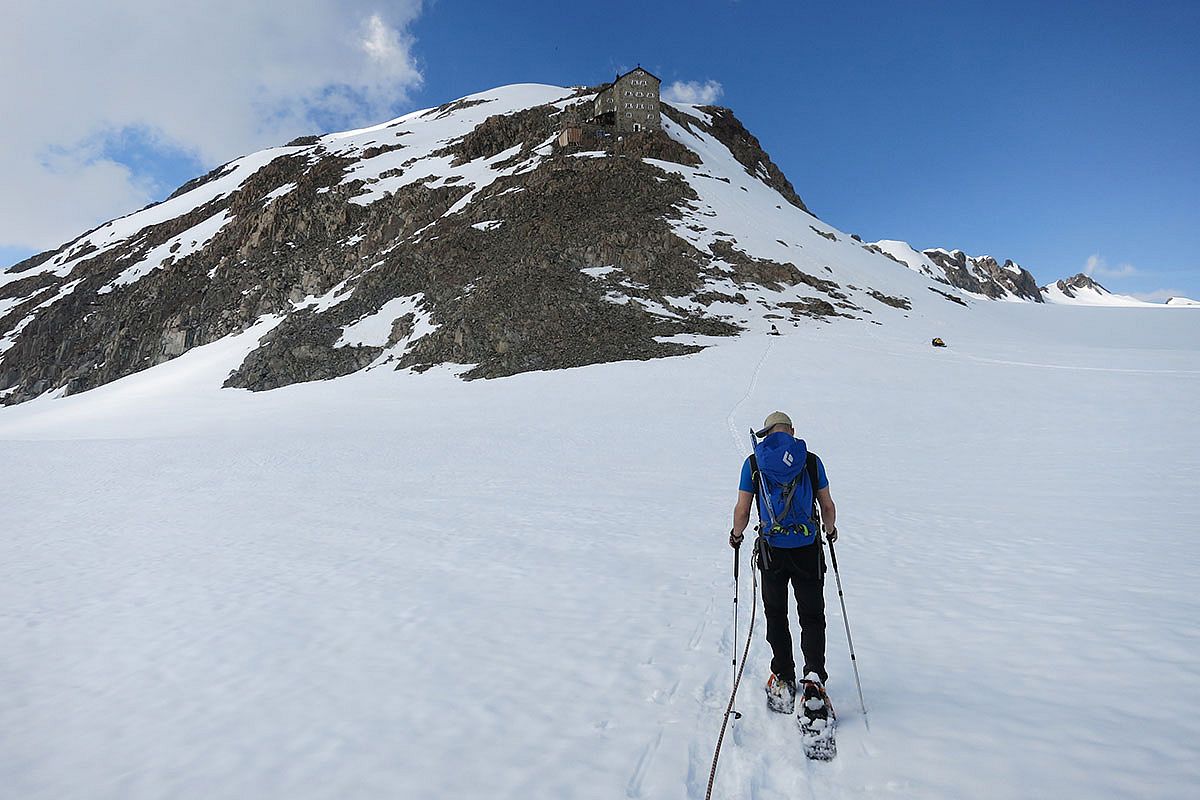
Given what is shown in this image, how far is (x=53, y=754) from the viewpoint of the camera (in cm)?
461

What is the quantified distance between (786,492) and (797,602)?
0.86m

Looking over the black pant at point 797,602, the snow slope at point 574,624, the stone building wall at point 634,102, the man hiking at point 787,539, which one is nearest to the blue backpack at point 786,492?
the man hiking at point 787,539

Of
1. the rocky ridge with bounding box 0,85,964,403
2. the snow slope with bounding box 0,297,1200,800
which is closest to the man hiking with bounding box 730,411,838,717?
the snow slope with bounding box 0,297,1200,800

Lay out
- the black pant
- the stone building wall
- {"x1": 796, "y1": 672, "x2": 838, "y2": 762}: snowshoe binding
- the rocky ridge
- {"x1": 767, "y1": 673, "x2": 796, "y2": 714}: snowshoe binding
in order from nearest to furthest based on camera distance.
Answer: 1. {"x1": 796, "y1": 672, "x2": 838, "y2": 762}: snowshoe binding
2. the black pant
3. {"x1": 767, "y1": 673, "x2": 796, "y2": 714}: snowshoe binding
4. the rocky ridge
5. the stone building wall

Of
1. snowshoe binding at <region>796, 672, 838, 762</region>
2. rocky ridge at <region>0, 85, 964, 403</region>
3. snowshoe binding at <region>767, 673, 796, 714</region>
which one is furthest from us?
rocky ridge at <region>0, 85, 964, 403</region>

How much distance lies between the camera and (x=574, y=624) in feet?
21.9

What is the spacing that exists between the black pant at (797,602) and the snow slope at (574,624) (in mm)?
530

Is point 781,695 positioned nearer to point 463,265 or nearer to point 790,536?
point 790,536

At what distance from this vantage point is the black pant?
4492 mm

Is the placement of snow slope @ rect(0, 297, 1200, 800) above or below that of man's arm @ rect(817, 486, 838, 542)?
below

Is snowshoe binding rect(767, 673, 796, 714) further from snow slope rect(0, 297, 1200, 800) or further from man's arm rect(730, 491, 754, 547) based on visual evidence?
man's arm rect(730, 491, 754, 547)

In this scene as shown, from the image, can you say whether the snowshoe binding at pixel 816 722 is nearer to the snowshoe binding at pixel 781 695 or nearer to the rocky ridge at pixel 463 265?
the snowshoe binding at pixel 781 695

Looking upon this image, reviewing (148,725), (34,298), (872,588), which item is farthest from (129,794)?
(34,298)

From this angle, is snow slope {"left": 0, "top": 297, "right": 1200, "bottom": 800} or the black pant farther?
the black pant
